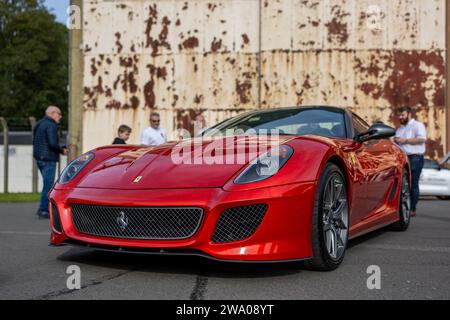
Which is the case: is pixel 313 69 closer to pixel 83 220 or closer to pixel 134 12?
pixel 134 12

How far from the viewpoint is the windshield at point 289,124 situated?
523cm

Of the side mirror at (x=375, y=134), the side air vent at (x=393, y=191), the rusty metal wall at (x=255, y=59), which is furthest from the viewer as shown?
the rusty metal wall at (x=255, y=59)

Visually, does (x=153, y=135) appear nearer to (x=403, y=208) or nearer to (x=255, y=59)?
(x=403, y=208)

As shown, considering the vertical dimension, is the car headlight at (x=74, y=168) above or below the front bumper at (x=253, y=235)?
above

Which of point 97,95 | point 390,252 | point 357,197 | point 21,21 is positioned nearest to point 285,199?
point 357,197

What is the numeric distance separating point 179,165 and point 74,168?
935 millimetres

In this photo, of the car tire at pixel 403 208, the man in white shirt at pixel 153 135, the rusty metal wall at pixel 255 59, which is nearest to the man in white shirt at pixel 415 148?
the car tire at pixel 403 208

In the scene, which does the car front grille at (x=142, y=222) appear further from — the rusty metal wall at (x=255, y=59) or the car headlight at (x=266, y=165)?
the rusty metal wall at (x=255, y=59)

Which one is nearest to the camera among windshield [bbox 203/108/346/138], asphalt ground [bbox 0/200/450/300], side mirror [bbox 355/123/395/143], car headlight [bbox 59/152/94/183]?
asphalt ground [bbox 0/200/450/300]

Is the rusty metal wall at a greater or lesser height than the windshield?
greater

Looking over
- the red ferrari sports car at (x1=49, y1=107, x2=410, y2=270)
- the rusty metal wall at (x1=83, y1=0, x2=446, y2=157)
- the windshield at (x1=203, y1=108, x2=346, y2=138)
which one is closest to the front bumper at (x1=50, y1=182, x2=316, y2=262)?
the red ferrari sports car at (x1=49, y1=107, x2=410, y2=270)

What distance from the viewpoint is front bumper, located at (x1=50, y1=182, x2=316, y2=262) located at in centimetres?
370

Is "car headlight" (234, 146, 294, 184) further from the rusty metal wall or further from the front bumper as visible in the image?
the rusty metal wall

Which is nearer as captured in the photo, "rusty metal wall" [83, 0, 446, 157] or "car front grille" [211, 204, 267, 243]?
"car front grille" [211, 204, 267, 243]
